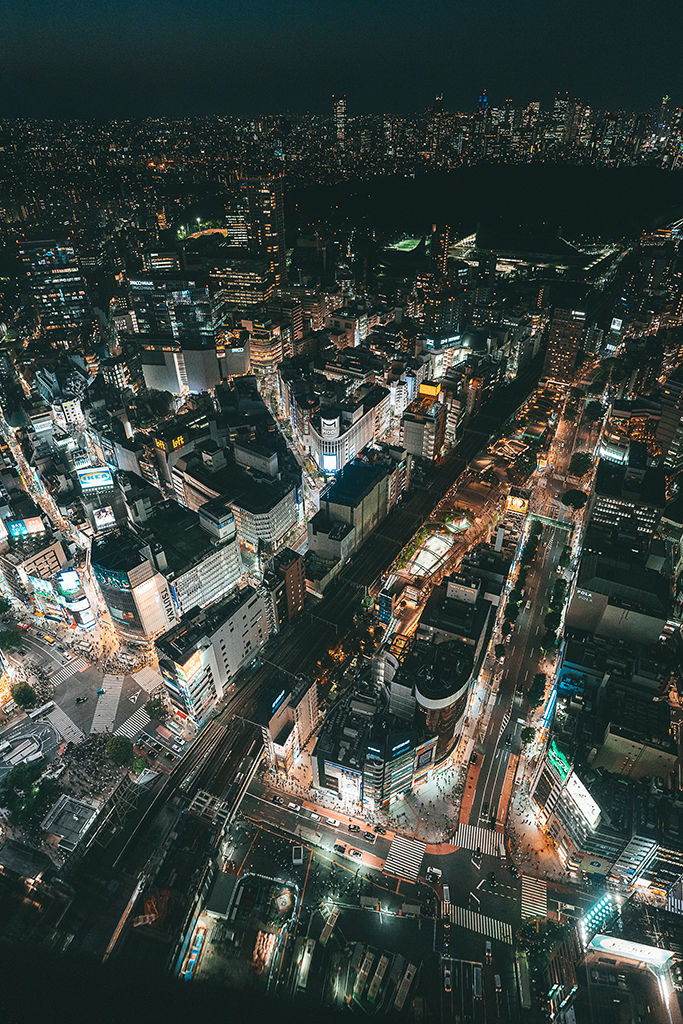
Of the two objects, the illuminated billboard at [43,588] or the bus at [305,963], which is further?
the illuminated billboard at [43,588]

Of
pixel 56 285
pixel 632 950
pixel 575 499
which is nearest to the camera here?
pixel 632 950

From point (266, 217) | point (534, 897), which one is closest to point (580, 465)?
point (534, 897)

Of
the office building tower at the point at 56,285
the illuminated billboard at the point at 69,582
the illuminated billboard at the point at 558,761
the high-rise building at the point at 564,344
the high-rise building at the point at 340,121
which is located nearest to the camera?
the illuminated billboard at the point at 558,761

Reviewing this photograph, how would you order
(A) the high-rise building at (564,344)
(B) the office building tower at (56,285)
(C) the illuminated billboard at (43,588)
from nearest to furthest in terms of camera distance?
1. (C) the illuminated billboard at (43,588)
2. (A) the high-rise building at (564,344)
3. (B) the office building tower at (56,285)

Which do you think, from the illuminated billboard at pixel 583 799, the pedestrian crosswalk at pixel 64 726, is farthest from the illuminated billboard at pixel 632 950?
the pedestrian crosswalk at pixel 64 726

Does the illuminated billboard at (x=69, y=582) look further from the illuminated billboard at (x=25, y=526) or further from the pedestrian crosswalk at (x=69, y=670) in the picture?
the illuminated billboard at (x=25, y=526)

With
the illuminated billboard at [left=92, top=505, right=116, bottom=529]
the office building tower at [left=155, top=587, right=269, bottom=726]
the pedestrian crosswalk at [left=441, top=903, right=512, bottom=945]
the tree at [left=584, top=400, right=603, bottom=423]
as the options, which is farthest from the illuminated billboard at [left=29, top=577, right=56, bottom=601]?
the tree at [left=584, top=400, right=603, bottom=423]

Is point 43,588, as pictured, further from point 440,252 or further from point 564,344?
point 440,252
